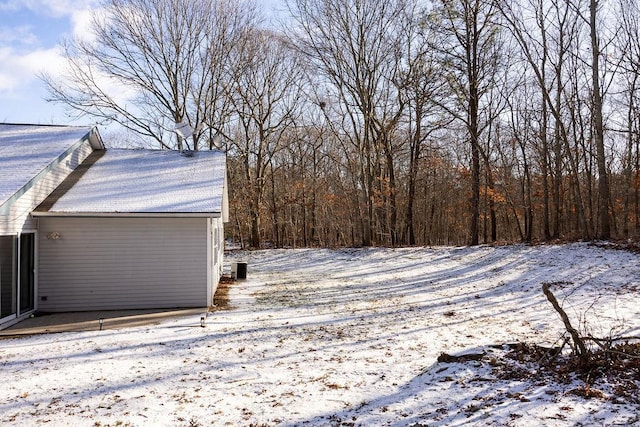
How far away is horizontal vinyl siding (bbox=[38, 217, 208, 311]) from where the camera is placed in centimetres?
871

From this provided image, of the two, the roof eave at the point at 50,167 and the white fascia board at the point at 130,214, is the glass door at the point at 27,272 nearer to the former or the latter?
the white fascia board at the point at 130,214

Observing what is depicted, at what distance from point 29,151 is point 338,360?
8.89 metres

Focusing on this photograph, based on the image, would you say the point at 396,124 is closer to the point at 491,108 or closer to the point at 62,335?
the point at 491,108

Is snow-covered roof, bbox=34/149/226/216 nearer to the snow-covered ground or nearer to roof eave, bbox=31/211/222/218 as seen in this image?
roof eave, bbox=31/211/222/218

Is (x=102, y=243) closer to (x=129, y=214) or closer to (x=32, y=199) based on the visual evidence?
(x=129, y=214)

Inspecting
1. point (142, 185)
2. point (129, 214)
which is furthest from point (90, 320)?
point (142, 185)

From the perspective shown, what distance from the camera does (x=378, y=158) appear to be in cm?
2020

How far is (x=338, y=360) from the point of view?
5.54 m

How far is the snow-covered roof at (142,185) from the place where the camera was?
28.9 feet

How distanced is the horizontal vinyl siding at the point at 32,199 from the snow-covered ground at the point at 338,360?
7.38ft

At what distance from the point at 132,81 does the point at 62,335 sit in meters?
16.9

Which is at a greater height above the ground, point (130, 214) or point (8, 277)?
point (130, 214)

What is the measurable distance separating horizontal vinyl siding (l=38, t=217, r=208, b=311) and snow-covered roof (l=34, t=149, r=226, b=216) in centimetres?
34

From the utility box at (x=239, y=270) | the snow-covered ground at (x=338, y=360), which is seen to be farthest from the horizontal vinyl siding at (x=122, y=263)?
the utility box at (x=239, y=270)
